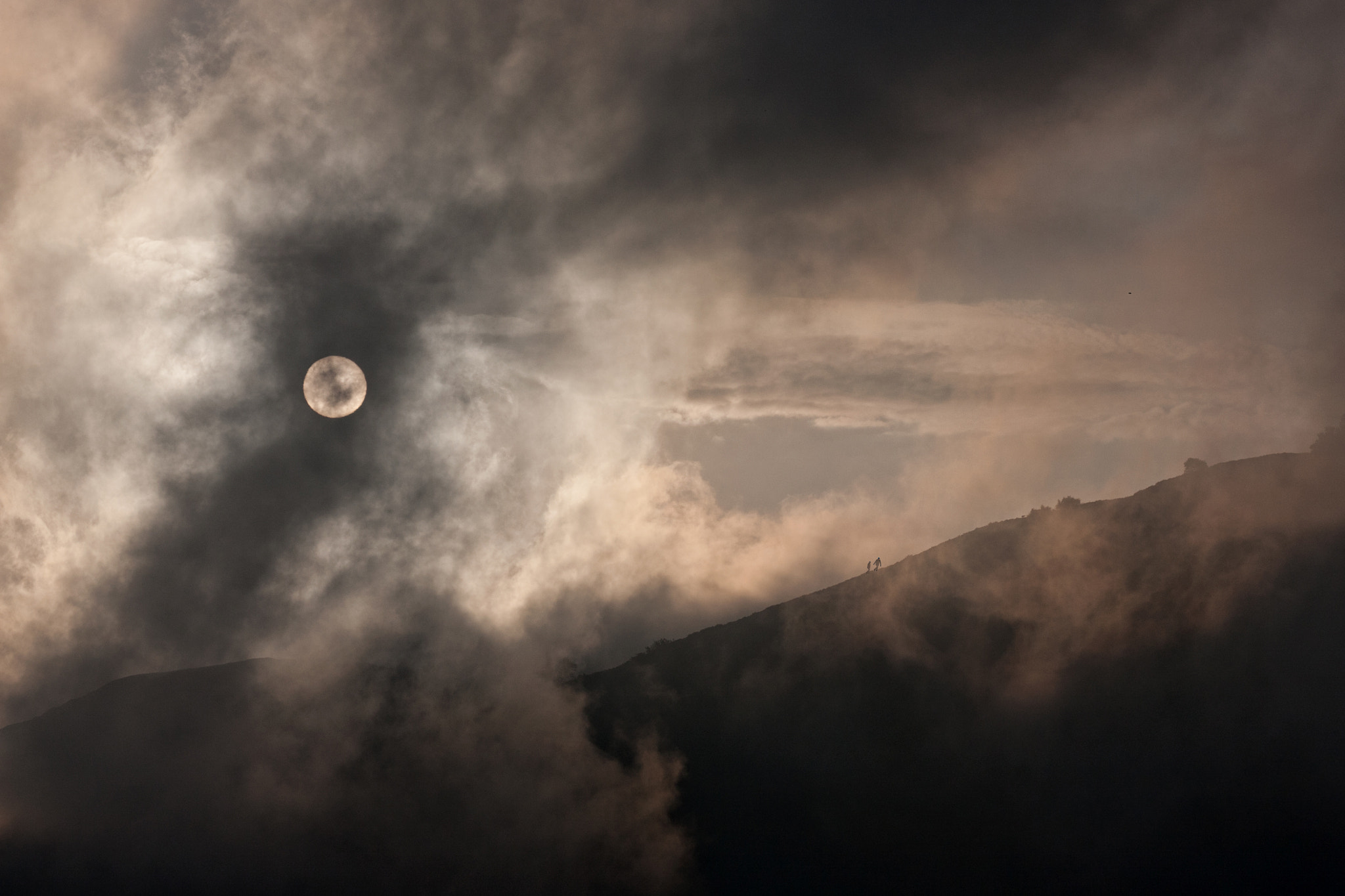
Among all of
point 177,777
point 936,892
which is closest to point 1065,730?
point 936,892

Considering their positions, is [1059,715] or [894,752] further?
[894,752]

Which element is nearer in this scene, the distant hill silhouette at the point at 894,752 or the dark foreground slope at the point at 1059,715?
the dark foreground slope at the point at 1059,715

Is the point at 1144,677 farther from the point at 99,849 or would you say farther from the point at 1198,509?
the point at 99,849

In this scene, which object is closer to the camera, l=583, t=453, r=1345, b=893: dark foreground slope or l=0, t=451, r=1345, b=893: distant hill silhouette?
l=583, t=453, r=1345, b=893: dark foreground slope

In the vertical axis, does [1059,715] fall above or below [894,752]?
below
